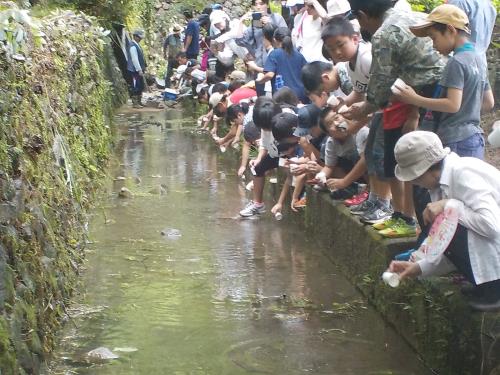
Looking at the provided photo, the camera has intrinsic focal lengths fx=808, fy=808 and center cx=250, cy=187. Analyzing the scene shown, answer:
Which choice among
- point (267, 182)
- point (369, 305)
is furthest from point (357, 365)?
point (267, 182)

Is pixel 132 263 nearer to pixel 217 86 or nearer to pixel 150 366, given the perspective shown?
pixel 150 366

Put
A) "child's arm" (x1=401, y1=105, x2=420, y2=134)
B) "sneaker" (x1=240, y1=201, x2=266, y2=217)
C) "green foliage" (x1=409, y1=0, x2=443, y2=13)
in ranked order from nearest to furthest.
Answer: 1. "child's arm" (x1=401, y1=105, x2=420, y2=134)
2. "sneaker" (x1=240, y1=201, x2=266, y2=217)
3. "green foliage" (x1=409, y1=0, x2=443, y2=13)

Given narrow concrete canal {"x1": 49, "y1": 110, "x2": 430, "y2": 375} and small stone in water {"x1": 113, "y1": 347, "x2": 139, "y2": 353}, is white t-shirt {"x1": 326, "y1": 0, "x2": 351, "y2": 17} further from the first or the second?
small stone in water {"x1": 113, "y1": 347, "x2": 139, "y2": 353}

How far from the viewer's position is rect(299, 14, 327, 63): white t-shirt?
9.21 m

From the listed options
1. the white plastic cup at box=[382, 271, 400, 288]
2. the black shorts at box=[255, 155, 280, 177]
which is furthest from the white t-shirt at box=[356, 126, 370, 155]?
the white plastic cup at box=[382, 271, 400, 288]

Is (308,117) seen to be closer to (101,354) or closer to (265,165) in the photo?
(265,165)

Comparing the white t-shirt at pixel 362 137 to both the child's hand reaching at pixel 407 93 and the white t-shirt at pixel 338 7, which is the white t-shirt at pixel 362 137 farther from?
the child's hand reaching at pixel 407 93

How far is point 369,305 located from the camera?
5.75m

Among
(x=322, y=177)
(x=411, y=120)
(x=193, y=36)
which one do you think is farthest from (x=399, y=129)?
(x=193, y=36)

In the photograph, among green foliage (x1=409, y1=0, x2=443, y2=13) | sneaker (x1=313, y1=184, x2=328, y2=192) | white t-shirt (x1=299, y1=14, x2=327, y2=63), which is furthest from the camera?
green foliage (x1=409, y1=0, x2=443, y2=13)

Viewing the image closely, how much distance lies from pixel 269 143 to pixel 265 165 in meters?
0.29

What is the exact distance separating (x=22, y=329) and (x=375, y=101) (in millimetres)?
2748

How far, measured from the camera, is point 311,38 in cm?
933

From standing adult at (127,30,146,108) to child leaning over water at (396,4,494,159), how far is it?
14.9 m
